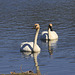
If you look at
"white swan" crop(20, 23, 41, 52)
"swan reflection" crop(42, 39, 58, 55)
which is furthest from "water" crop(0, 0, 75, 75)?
"white swan" crop(20, 23, 41, 52)

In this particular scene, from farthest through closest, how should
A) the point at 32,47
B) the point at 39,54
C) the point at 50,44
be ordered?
the point at 50,44, the point at 32,47, the point at 39,54

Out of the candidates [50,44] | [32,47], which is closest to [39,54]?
[32,47]

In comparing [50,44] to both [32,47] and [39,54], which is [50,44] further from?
[39,54]

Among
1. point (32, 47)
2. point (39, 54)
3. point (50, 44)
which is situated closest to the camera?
point (39, 54)

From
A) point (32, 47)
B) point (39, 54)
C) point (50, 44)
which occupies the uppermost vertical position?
point (50, 44)

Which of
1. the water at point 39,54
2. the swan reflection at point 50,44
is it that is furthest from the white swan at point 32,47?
the swan reflection at point 50,44

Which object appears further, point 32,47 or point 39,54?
point 32,47

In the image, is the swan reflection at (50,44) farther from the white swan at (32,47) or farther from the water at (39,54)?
the white swan at (32,47)

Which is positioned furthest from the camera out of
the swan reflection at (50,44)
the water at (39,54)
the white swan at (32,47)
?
the swan reflection at (50,44)

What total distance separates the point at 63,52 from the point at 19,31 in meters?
9.91

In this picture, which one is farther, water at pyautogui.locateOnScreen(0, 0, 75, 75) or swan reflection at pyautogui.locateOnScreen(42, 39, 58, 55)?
swan reflection at pyautogui.locateOnScreen(42, 39, 58, 55)

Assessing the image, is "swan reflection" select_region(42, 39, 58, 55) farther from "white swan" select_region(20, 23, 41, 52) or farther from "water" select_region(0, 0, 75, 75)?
"white swan" select_region(20, 23, 41, 52)

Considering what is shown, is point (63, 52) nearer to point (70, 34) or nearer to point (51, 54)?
point (51, 54)

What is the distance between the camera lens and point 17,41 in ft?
82.4
